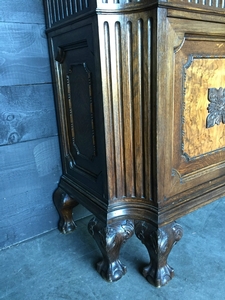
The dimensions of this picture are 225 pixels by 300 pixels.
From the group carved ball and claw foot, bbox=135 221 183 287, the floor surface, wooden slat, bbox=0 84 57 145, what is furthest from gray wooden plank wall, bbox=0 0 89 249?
carved ball and claw foot, bbox=135 221 183 287

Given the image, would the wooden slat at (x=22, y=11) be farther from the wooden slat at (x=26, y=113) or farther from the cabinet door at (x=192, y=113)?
the cabinet door at (x=192, y=113)

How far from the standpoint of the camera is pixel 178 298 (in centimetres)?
89

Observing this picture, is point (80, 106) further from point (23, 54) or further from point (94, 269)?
point (94, 269)

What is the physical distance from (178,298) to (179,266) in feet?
0.48

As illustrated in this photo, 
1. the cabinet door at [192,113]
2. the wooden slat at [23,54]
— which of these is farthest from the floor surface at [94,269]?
the wooden slat at [23,54]

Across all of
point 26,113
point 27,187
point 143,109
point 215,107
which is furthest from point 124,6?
point 27,187

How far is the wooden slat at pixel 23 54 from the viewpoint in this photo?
40.4 inches

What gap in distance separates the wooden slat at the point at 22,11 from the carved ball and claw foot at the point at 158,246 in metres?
0.87

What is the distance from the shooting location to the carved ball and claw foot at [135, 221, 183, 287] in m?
0.88

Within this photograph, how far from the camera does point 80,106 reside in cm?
99

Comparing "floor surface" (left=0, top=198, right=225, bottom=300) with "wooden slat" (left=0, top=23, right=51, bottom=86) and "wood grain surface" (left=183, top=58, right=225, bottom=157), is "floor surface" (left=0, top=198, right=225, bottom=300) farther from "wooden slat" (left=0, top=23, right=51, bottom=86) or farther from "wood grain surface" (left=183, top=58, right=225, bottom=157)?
"wooden slat" (left=0, top=23, right=51, bottom=86)

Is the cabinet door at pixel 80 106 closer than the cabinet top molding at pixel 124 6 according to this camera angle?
No

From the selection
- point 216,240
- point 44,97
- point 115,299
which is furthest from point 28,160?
point 216,240

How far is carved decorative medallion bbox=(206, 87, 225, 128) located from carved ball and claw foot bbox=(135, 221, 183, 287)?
0.38 meters
